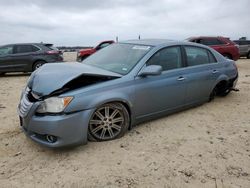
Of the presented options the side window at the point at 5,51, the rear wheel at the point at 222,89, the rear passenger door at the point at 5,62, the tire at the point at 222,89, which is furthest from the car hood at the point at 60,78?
the side window at the point at 5,51

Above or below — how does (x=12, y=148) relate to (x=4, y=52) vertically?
below

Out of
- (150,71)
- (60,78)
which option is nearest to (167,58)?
(150,71)

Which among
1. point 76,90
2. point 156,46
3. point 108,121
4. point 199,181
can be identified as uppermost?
point 156,46

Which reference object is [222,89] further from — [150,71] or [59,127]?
[59,127]

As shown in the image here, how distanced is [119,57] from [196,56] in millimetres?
1698

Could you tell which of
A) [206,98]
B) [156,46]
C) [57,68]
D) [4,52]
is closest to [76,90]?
[57,68]

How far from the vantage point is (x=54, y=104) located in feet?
12.3

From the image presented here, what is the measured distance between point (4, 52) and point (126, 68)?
9795 mm

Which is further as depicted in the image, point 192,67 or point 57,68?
point 192,67

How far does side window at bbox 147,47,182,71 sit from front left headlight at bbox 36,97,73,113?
64.4 inches

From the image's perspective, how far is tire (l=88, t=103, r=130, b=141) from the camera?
412 centimetres

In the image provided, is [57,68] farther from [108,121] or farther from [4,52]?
[4,52]

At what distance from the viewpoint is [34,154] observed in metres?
3.91

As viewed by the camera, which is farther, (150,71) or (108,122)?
(150,71)
